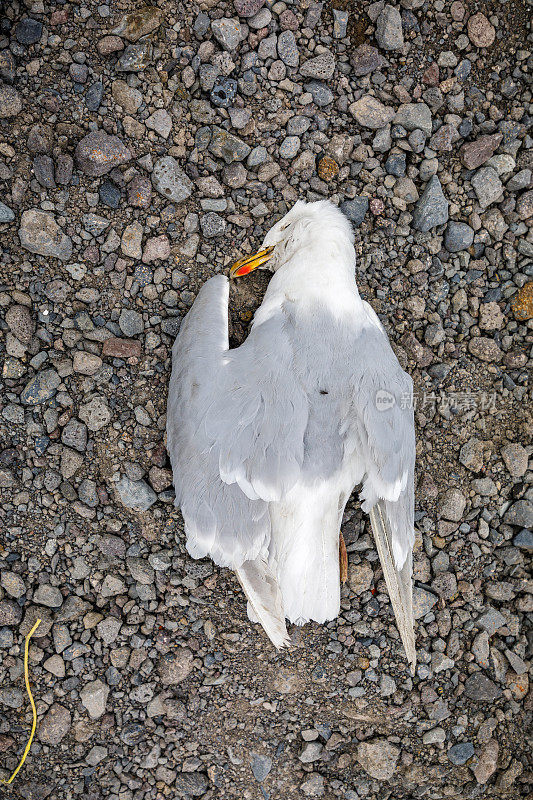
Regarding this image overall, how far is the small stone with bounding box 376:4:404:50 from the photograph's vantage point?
2455 millimetres

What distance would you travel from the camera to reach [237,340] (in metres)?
2.47

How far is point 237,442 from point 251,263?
28.6 inches

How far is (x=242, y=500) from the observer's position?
1.98 metres

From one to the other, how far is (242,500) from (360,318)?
27.9 inches

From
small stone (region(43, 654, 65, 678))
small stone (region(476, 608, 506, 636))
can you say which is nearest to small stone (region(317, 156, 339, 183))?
small stone (region(476, 608, 506, 636))

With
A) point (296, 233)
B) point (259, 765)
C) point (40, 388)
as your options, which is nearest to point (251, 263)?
point (296, 233)

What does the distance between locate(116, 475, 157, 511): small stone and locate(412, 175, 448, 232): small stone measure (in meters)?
1.46

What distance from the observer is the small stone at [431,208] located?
8.21ft

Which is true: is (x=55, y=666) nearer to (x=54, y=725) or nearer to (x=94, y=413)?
(x=54, y=725)

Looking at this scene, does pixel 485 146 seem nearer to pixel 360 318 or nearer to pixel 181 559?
pixel 360 318

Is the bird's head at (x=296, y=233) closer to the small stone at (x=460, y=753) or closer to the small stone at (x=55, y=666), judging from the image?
the small stone at (x=55, y=666)

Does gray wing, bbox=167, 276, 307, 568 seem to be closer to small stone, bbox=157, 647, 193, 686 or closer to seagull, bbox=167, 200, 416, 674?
seagull, bbox=167, 200, 416, 674

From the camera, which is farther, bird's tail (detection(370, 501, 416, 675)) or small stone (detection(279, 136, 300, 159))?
small stone (detection(279, 136, 300, 159))

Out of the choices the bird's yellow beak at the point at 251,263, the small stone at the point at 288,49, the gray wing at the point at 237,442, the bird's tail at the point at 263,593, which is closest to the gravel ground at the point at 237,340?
the small stone at the point at 288,49
